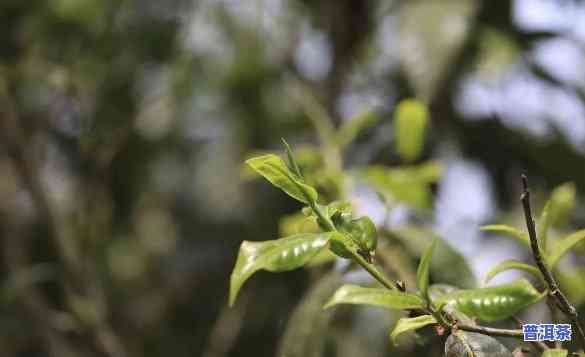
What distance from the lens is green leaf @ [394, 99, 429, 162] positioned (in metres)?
0.61

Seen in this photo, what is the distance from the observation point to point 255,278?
4.02 feet

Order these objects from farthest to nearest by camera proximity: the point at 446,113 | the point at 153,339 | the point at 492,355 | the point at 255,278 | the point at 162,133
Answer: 1. the point at 162,133
2. the point at 153,339
3. the point at 255,278
4. the point at 446,113
5. the point at 492,355

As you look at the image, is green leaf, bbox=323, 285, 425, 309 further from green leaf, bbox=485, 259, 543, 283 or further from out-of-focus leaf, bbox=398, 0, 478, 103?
out-of-focus leaf, bbox=398, 0, 478, 103

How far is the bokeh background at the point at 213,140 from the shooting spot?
2.80 feet

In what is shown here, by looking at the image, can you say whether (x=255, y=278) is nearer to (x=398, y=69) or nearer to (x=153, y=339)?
(x=153, y=339)

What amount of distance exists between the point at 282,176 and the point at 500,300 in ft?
0.33

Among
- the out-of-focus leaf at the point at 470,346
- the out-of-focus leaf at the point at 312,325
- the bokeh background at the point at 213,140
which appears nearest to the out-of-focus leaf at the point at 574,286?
the bokeh background at the point at 213,140

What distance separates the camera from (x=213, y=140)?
1565 millimetres

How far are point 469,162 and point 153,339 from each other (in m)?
0.65

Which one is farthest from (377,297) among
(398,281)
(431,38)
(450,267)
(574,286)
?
(431,38)

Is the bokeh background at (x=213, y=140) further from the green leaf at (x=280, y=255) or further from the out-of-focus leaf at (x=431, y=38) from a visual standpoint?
the green leaf at (x=280, y=255)

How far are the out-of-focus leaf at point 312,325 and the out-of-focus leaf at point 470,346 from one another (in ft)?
0.73

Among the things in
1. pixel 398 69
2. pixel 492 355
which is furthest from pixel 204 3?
Answer: pixel 492 355

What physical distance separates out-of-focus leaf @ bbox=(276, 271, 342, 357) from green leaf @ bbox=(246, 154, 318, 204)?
0.77ft
